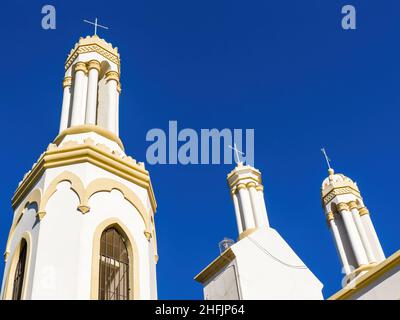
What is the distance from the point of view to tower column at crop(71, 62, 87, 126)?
15805 millimetres

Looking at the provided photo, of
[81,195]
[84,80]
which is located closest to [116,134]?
[84,80]

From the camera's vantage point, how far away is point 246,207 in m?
21.0

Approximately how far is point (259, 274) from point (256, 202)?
406 cm

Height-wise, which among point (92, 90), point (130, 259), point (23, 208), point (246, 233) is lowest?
point (130, 259)

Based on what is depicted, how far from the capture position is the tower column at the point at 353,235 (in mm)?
20939

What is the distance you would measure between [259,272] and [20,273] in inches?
315

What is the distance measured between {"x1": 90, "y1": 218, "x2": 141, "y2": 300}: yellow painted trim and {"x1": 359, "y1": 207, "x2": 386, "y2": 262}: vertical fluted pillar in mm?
11920

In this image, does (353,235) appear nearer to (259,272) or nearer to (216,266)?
(259,272)

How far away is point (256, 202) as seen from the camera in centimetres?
2114

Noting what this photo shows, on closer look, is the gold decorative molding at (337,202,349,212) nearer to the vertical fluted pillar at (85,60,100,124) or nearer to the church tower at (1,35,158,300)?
the church tower at (1,35,158,300)

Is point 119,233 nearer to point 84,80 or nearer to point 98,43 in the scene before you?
point 84,80

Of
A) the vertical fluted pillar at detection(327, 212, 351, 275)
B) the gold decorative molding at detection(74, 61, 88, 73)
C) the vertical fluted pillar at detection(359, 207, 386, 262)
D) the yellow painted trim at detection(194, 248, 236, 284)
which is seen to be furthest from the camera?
the vertical fluted pillar at detection(327, 212, 351, 275)

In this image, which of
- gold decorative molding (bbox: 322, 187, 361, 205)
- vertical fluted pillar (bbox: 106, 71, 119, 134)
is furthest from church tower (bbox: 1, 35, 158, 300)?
gold decorative molding (bbox: 322, 187, 361, 205)

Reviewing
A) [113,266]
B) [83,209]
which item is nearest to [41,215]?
[83,209]
